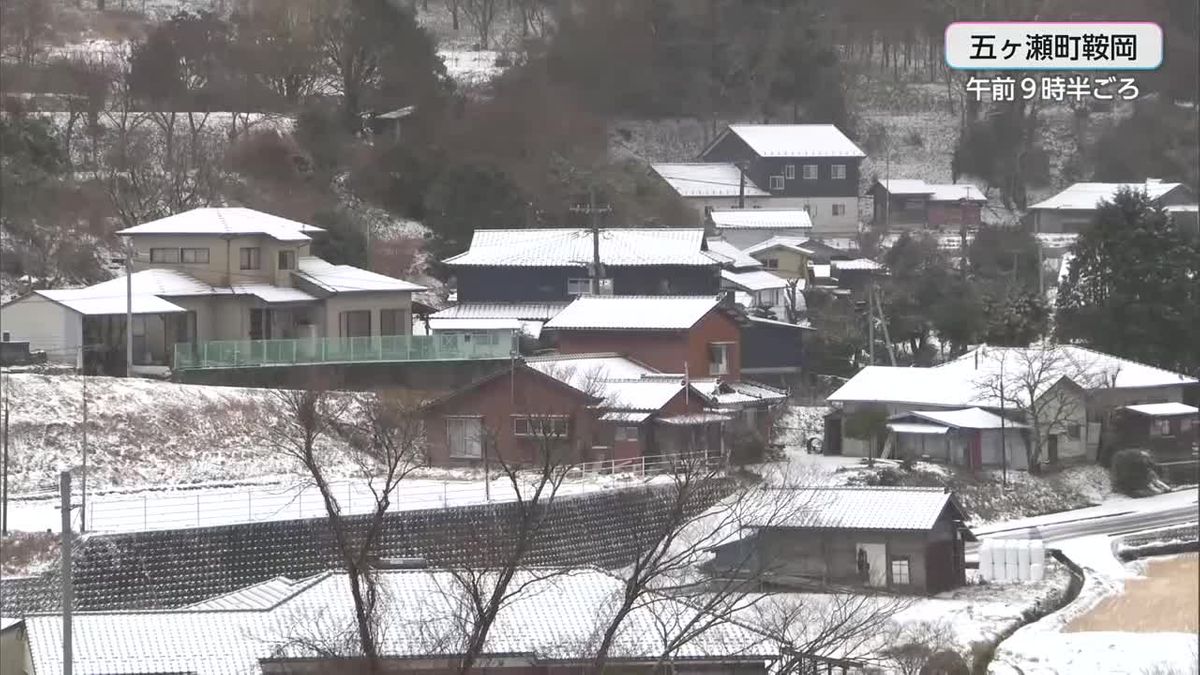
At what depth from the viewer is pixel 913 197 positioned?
33.4 metres

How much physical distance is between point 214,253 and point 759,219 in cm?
1125

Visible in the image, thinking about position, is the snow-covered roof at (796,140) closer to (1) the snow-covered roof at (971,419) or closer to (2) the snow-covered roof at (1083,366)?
(2) the snow-covered roof at (1083,366)

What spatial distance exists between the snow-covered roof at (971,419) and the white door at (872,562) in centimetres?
420

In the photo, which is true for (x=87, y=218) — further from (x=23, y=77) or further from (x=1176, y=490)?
(x=1176, y=490)

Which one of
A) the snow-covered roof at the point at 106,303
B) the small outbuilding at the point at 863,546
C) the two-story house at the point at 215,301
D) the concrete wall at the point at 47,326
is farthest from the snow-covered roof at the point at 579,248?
the small outbuilding at the point at 863,546

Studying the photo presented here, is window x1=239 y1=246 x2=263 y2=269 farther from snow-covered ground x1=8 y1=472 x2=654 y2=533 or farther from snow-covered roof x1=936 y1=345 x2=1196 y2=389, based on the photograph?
snow-covered roof x1=936 y1=345 x2=1196 y2=389

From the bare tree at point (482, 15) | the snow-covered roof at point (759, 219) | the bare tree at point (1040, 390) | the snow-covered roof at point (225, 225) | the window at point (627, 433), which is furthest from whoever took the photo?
the bare tree at point (482, 15)

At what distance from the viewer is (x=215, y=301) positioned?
69.7 ft

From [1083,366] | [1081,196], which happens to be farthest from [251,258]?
[1081,196]

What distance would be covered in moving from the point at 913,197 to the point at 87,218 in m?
14.5

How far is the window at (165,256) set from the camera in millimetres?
21786

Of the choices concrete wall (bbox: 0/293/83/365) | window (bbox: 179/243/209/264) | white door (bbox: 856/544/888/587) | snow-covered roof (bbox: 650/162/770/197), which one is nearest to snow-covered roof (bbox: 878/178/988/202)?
snow-covered roof (bbox: 650/162/770/197)

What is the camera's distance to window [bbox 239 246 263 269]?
21.9 metres

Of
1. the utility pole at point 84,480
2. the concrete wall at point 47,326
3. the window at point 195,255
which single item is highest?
the window at point 195,255
